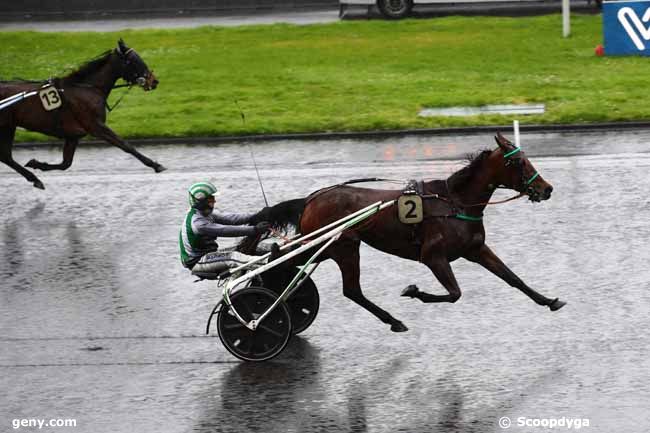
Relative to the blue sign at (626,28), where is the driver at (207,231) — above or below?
above

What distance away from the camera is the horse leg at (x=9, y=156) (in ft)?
53.2

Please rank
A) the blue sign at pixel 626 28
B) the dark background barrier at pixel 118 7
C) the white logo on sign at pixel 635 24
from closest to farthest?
the blue sign at pixel 626 28 < the white logo on sign at pixel 635 24 < the dark background barrier at pixel 118 7

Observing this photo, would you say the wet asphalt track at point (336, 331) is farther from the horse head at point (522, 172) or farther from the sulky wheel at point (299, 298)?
the horse head at point (522, 172)

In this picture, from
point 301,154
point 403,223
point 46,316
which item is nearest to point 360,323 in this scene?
point 403,223

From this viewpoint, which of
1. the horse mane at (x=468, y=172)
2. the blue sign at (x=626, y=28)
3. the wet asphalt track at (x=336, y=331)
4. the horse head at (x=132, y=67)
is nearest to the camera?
the wet asphalt track at (x=336, y=331)

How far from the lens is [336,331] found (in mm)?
10477

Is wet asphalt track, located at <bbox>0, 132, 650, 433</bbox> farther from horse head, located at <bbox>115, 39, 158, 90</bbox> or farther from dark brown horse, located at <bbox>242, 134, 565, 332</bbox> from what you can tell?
horse head, located at <bbox>115, 39, 158, 90</bbox>

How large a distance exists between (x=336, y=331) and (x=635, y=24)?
14913 mm

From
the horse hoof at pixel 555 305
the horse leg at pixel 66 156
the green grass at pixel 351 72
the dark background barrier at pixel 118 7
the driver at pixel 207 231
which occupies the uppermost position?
the driver at pixel 207 231

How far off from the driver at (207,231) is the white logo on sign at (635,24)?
47.6ft

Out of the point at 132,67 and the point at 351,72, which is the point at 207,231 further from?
the point at 351,72

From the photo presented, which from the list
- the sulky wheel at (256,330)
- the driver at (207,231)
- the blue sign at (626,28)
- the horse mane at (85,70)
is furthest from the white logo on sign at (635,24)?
the sulky wheel at (256,330)

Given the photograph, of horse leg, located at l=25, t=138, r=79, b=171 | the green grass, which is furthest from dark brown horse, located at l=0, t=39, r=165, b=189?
the green grass

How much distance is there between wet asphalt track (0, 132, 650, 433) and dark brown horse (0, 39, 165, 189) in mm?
719
